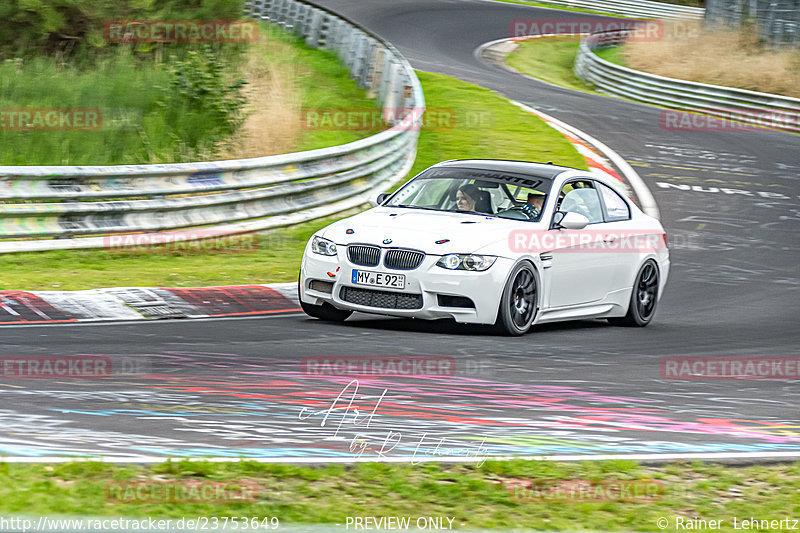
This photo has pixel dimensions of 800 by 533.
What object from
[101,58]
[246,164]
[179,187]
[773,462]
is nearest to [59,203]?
[179,187]

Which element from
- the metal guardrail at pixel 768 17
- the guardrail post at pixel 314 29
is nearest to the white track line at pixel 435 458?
the guardrail post at pixel 314 29

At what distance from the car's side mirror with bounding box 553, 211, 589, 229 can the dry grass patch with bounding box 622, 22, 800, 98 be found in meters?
24.6

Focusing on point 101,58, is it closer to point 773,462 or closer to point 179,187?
point 179,187

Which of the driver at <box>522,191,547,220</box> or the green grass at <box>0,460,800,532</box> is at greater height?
the green grass at <box>0,460,800,532</box>

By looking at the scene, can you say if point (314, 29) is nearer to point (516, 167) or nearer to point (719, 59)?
point (719, 59)

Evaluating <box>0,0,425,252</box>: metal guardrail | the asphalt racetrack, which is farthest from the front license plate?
<box>0,0,425,252</box>: metal guardrail

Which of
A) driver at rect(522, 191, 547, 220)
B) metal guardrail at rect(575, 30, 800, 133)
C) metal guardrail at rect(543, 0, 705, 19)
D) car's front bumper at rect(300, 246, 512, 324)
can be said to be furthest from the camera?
metal guardrail at rect(543, 0, 705, 19)

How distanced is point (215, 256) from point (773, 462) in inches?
348

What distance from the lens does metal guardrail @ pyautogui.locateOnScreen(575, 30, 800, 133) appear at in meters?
30.6

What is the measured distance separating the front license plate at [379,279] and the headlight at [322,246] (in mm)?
342

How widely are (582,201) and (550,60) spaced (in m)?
31.5

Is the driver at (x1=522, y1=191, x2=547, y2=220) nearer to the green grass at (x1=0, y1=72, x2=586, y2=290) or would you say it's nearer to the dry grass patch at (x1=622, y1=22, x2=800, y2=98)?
the green grass at (x1=0, y1=72, x2=586, y2=290)

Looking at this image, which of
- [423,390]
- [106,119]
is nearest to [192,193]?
[106,119]

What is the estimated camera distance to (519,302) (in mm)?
10031
